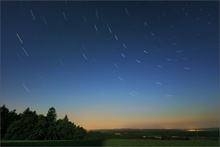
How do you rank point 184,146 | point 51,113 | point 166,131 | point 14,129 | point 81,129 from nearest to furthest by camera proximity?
point 184,146, point 166,131, point 14,129, point 51,113, point 81,129

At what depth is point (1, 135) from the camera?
82188 millimetres

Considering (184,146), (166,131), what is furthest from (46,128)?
(184,146)

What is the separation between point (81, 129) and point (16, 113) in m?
24.8

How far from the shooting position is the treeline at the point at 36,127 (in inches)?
3130

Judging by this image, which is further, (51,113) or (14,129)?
(51,113)

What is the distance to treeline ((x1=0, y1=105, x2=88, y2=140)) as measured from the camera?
79.5 metres

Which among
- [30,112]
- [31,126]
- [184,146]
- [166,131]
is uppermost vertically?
[30,112]

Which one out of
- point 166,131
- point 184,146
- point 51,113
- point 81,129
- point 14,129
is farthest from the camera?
point 81,129

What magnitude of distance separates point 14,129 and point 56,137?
43.6ft

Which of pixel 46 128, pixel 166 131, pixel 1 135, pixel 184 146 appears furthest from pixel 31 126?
pixel 184 146

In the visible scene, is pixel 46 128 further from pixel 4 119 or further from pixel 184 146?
pixel 184 146

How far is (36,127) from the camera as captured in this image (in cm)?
8094

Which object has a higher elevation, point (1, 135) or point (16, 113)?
point (16, 113)

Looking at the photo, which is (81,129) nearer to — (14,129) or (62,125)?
(62,125)
